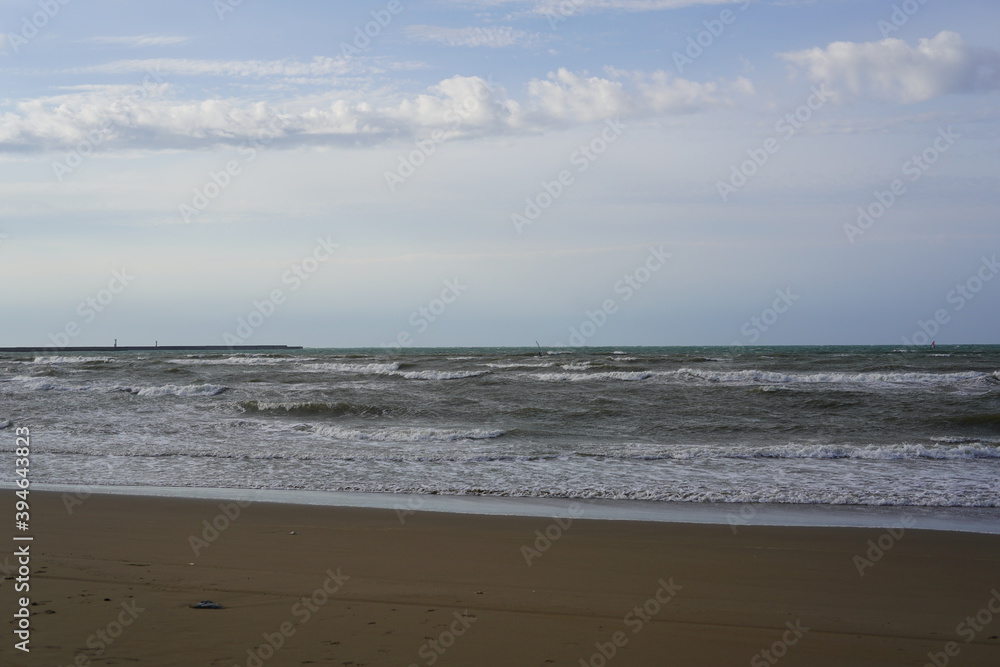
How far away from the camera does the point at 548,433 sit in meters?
16.5

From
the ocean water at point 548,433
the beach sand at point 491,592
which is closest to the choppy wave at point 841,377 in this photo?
the ocean water at point 548,433

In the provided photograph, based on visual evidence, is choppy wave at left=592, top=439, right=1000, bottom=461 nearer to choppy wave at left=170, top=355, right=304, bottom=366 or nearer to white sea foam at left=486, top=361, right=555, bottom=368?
white sea foam at left=486, top=361, right=555, bottom=368

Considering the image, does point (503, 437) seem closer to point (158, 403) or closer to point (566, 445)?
point (566, 445)

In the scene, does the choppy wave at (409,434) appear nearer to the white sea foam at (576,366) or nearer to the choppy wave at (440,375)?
the choppy wave at (440,375)

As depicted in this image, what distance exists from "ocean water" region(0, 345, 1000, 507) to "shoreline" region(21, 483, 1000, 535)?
0.35 metres

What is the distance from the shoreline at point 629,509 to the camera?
845 centimetres

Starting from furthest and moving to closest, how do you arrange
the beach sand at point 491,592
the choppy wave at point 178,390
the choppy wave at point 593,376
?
the choppy wave at point 593,376 < the choppy wave at point 178,390 < the beach sand at point 491,592

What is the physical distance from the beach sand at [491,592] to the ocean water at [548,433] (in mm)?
2599

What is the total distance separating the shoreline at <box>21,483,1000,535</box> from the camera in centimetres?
845

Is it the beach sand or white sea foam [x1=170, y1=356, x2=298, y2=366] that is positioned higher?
the beach sand

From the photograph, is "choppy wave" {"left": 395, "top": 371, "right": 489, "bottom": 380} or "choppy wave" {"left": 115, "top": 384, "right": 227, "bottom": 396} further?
"choppy wave" {"left": 395, "top": 371, "right": 489, "bottom": 380}

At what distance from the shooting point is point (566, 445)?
48.0ft

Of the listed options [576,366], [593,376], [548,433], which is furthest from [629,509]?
[576,366]

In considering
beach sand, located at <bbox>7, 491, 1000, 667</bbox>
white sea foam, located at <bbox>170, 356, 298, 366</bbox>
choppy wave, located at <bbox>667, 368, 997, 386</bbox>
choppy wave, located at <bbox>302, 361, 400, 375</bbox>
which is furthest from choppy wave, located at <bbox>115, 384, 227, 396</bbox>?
beach sand, located at <bbox>7, 491, 1000, 667</bbox>
